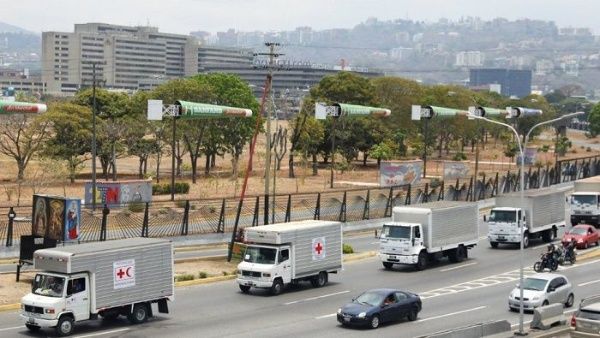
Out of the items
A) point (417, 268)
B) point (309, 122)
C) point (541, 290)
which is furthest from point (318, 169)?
point (541, 290)

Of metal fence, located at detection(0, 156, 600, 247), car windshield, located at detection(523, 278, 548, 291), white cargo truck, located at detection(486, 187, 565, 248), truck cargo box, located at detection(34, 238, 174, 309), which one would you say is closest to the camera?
truck cargo box, located at detection(34, 238, 174, 309)

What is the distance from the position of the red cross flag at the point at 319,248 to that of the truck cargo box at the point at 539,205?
16288 millimetres

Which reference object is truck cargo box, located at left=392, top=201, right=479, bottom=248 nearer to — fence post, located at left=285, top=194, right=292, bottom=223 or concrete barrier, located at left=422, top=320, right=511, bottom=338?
fence post, located at left=285, top=194, right=292, bottom=223

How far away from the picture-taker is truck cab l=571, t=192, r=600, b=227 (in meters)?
63.3

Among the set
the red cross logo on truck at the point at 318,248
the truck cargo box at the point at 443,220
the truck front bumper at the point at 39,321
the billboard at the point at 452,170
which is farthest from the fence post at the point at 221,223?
the billboard at the point at 452,170

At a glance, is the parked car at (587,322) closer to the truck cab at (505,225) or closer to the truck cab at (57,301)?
the truck cab at (57,301)

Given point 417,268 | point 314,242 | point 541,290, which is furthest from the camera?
point 417,268

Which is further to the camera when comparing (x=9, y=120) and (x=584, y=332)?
(x=9, y=120)

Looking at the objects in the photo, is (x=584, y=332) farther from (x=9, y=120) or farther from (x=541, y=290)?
(x=9, y=120)

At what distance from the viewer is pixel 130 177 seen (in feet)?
305

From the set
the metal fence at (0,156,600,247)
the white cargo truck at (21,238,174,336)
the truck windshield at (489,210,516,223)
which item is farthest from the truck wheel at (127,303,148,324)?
the truck windshield at (489,210,516,223)

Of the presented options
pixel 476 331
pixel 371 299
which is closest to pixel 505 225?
pixel 371 299

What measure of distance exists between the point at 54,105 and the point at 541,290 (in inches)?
2385

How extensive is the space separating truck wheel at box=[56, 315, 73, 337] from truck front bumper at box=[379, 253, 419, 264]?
19070mm
